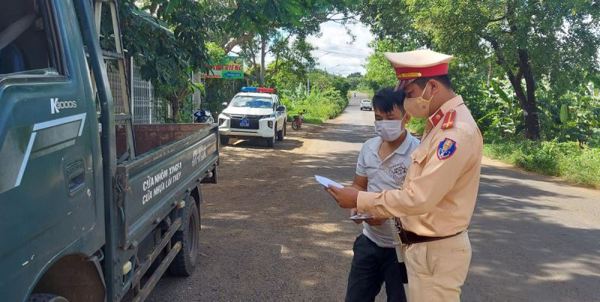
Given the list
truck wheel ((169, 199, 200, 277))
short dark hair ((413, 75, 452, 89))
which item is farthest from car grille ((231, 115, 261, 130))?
short dark hair ((413, 75, 452, 89))

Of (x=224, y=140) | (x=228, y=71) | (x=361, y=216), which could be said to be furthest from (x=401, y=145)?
(x=228, y=71)

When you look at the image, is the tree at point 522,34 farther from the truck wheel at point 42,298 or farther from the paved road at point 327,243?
the truck wheel at point 42,298

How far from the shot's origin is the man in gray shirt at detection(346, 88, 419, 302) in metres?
3.07

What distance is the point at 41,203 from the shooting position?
6.18ft

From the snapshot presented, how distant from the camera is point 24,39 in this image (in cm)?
249

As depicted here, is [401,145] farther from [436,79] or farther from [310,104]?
[310,104]

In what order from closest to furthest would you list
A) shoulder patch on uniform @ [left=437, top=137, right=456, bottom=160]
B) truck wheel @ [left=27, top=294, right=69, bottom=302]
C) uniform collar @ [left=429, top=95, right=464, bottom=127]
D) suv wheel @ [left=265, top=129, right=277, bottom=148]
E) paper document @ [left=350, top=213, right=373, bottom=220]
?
truck wheel @ [left=27, top=294, right=69, bottom=302] < shoulder patch on uniform @ [left=437, top=137, right=456, bottom=160] < uniform collar @ [left=429, top=95, right=464, bottom=127] < paper document @ [left=350, top=213, right=373, bottom=220] < suv wheel @ [left=265, top=129, right=277, bottom=148]

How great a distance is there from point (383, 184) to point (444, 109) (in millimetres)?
883

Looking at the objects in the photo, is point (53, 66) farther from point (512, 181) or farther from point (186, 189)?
point (512, 181)

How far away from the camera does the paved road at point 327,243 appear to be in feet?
15.7

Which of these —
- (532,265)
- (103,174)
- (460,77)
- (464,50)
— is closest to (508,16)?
(464,50)

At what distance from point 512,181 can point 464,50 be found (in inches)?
186

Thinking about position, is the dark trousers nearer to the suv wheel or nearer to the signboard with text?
the suv wheel

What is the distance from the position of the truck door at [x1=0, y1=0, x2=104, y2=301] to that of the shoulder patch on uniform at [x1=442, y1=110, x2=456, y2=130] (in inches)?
59.8
